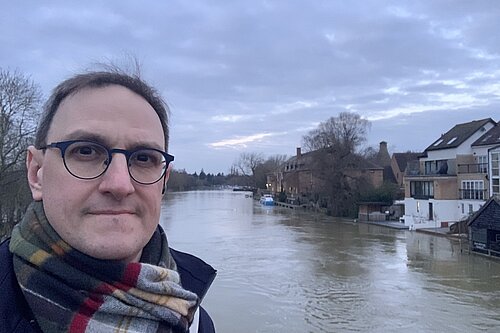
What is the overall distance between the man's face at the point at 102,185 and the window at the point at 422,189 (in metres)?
29.0

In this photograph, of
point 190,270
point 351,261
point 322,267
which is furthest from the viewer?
point 351,261

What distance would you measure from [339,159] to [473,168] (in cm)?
1232

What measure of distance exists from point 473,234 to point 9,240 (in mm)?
21061

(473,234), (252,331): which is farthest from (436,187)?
(252,331)

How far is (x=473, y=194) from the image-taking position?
2531cm

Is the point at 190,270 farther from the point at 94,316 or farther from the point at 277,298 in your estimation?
the point at 277,298

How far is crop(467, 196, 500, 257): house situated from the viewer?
58.4 ft

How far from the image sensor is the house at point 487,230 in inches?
701

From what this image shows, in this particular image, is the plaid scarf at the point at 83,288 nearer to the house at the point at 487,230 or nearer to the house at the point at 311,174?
the house at the point at 487,230

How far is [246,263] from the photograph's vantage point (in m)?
16.6

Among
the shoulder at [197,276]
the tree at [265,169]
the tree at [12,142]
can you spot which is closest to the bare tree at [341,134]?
the tree at [12,142]

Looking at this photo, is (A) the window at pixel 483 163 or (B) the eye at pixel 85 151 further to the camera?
(A) the window at pixel 483 163

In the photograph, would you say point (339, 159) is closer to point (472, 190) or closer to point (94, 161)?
point (472, 190)

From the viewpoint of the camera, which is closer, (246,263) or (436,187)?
(246,263)
